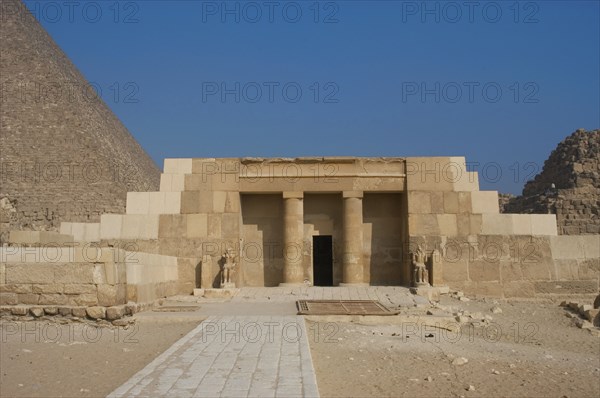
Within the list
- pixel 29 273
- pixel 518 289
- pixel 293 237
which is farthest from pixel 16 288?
pixel 518 289

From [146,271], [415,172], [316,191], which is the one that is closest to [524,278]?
[415,172]

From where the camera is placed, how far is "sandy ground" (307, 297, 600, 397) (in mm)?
7656

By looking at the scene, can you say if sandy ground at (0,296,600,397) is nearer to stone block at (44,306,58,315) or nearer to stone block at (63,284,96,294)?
stone block at (44,306,58,315)

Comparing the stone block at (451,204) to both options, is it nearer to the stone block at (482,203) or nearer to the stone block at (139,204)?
the stone block at (482,203)

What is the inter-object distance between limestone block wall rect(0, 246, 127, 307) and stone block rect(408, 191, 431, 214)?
10486mm

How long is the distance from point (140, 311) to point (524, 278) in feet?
39.1

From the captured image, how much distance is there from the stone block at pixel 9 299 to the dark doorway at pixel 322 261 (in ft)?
36.2

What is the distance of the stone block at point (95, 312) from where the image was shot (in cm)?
1065

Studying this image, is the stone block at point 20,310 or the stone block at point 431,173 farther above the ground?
the stone block at point 431,173

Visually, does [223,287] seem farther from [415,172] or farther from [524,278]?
[524,278]

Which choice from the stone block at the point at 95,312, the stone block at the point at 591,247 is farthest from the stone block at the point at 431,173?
the stone block at the point at 95,312

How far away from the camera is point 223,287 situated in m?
17.1

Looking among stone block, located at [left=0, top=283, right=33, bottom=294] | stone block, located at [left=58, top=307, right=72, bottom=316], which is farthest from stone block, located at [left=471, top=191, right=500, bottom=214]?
stone block, located at [left=0, top=283, right=33, bottom=294]

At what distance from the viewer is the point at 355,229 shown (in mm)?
18594
